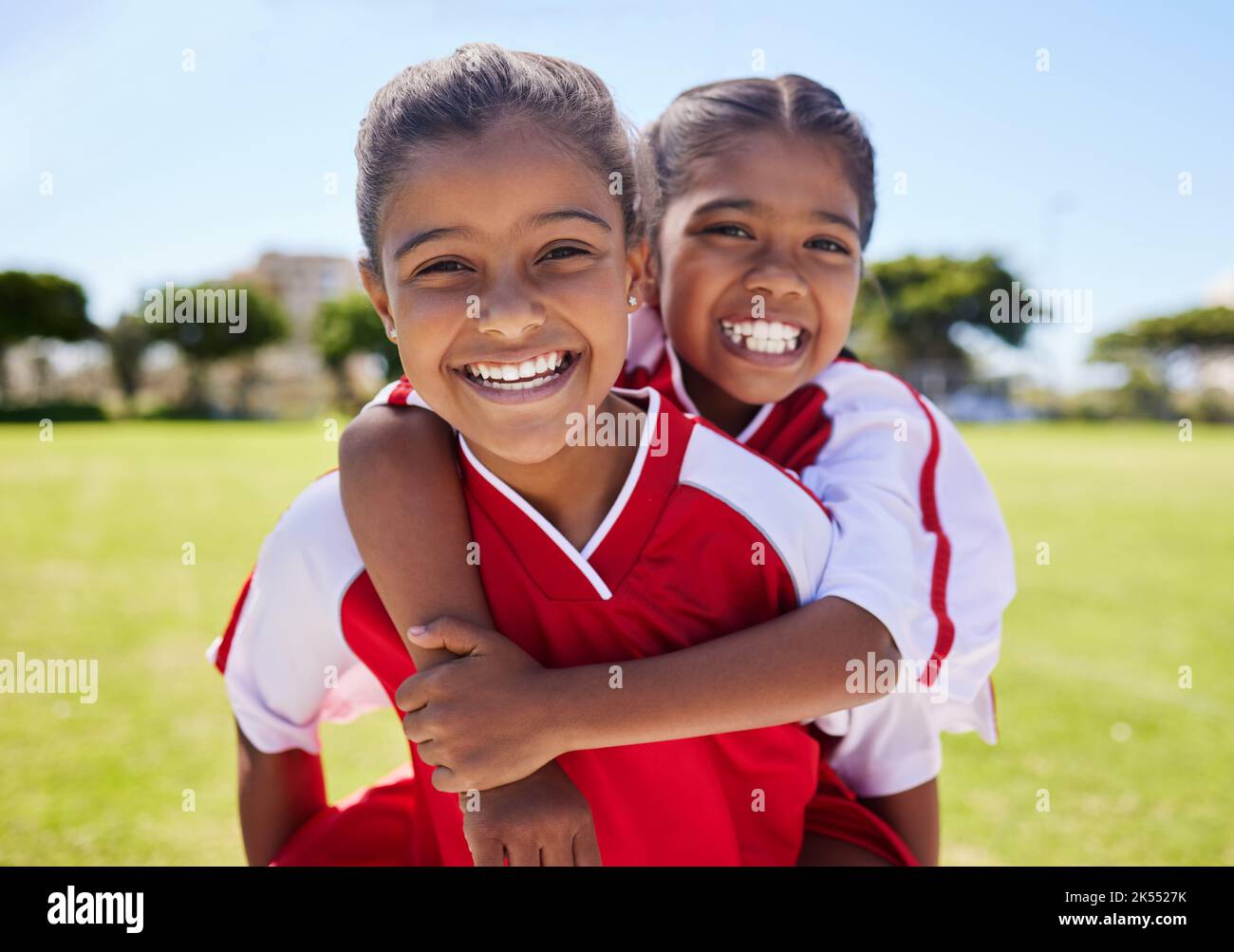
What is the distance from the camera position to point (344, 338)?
175ft

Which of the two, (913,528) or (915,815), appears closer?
(913,528)

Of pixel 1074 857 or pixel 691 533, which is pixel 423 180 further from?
pixel 1074 857

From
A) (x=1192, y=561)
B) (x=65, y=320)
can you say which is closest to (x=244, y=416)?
(x=65, y=320)

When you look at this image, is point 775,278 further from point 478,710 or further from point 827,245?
point 478,710

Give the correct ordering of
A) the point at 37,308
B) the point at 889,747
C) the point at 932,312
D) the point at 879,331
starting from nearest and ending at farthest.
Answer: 1. the point at 889,747
2. the point at 37,308
3. the point at 932,312
4. the point at 879,331

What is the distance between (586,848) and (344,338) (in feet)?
180

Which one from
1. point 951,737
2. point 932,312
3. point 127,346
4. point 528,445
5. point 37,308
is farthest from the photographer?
point 932,312

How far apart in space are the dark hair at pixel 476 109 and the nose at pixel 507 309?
217 mm

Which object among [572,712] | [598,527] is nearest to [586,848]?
[572,712]

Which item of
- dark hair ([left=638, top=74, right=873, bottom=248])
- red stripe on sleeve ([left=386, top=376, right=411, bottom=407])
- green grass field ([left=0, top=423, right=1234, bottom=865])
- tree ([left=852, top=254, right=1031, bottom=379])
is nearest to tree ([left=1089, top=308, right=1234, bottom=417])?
tree ([left=852, top=254, right=1031, bottom=379])

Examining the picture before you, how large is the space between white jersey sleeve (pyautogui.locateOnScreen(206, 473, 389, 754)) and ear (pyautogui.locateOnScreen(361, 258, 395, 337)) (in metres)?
0.27

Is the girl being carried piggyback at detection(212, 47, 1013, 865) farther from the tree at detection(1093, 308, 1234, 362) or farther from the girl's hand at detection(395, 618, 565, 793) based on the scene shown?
the tree at detection(1093, 308, 1234, 362)

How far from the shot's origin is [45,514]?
38.8 feet

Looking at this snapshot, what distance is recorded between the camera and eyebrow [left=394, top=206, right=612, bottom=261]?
1.23m
